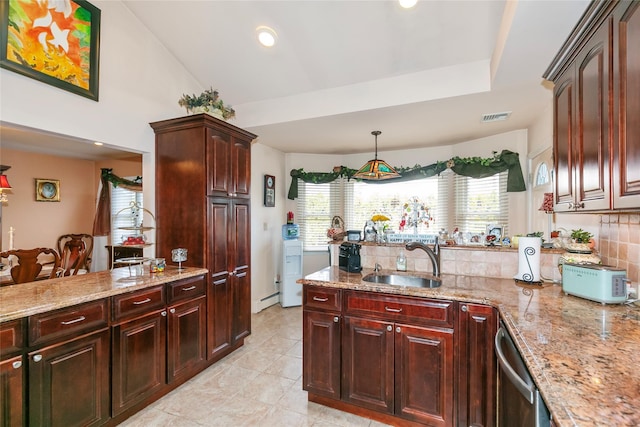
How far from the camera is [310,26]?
8.21 feet

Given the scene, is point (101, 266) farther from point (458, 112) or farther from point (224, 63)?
point (458, 112)

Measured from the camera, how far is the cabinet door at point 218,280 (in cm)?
282

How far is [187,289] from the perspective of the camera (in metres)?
2.61

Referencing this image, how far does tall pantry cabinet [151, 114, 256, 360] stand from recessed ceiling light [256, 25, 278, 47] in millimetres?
846

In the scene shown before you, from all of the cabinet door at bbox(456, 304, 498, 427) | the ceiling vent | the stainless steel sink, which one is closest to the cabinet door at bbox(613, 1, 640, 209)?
the cabinet door at bbox(456, 304, 498, 427)

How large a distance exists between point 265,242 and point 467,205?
10.3 ft

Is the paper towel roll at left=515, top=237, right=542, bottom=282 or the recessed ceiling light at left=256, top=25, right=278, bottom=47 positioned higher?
the recessed ceiling light at left=256, top=25, right=278, bottom=47

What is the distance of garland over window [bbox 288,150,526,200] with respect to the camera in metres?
3.59

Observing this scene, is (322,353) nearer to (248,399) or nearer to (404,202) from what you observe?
(248,399)

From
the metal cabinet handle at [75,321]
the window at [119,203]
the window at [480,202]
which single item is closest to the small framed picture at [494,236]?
the window at [480,202]

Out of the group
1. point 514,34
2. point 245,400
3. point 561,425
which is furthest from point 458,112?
point 245,400

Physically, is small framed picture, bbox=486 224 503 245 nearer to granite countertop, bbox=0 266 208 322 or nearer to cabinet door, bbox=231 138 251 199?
cabinet door, bbox=231 138 251 199

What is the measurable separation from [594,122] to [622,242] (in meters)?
0.85

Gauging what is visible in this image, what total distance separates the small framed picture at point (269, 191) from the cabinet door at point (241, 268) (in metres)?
1.36
